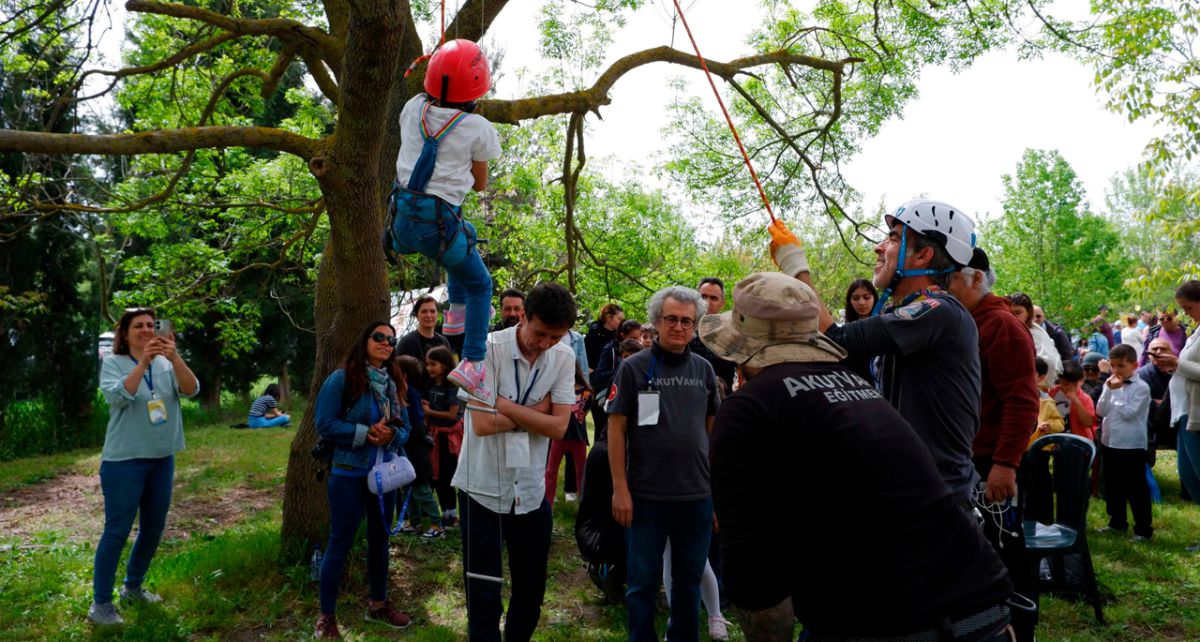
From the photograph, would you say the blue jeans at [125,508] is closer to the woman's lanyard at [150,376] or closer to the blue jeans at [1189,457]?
the woman's lanyard at [150,376]

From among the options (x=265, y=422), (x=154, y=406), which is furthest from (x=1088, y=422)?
(x=265, y=422)

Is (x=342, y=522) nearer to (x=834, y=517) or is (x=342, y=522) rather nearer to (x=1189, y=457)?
(x=834, y=517)

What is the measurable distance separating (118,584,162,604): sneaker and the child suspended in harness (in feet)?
11.1

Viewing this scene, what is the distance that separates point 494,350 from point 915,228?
6.54ft

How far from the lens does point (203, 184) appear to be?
9531 millimetres

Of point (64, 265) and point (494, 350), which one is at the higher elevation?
point (64, 265)

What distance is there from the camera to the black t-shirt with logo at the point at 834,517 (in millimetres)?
1858

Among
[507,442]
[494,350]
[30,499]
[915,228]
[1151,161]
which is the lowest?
[30,499]

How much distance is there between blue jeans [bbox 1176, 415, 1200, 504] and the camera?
5812 millimetres

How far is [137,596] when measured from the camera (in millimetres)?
5500

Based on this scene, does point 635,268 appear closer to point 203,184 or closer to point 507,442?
point 203,184

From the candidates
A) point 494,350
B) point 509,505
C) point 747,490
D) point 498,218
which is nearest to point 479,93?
point 494,350

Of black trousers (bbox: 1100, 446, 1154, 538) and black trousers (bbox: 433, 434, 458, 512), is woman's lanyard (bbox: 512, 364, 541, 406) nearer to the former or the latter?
black trousers (bbox: 433, 434, 458, 512)

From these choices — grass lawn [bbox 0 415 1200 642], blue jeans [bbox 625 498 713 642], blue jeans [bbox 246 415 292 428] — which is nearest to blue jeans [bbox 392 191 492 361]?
blue jeans [bbox 625 498 713 642]
